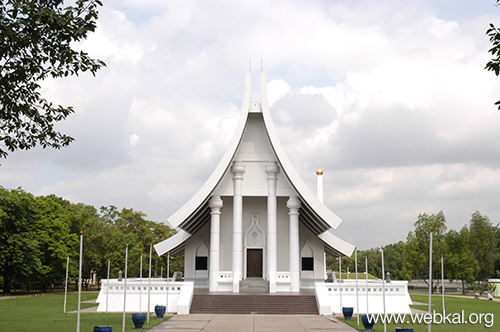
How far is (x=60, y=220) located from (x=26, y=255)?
17.3ft

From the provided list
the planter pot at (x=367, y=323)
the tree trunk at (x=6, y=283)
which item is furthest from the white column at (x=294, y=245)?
the tree trunk at (x=6, y=283)

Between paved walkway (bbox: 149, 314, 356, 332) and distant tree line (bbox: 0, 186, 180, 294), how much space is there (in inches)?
473

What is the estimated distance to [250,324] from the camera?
1542cm

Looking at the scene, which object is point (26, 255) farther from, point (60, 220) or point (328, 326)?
point (328, 326)

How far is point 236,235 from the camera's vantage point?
2291 cm

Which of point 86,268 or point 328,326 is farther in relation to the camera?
point 86,268

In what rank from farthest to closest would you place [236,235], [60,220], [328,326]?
[60,220]
[236,235]
[328,326]

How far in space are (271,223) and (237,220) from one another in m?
1.53

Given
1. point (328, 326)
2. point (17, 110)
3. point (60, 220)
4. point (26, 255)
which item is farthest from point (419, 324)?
point (60, 220)

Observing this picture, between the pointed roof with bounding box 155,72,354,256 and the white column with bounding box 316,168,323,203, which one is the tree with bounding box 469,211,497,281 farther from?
the pointed roof with bounding box 155,72,354,256

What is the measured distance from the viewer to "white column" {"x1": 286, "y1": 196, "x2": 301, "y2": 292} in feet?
74.0

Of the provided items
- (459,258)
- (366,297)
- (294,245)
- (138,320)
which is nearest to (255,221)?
(294,245)

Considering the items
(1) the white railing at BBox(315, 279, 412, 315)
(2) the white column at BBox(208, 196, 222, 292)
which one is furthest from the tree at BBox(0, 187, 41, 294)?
(1) the white railing at BBox(315, 279, 412, 315)

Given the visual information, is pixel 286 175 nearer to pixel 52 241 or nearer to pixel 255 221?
pixel 255 221
